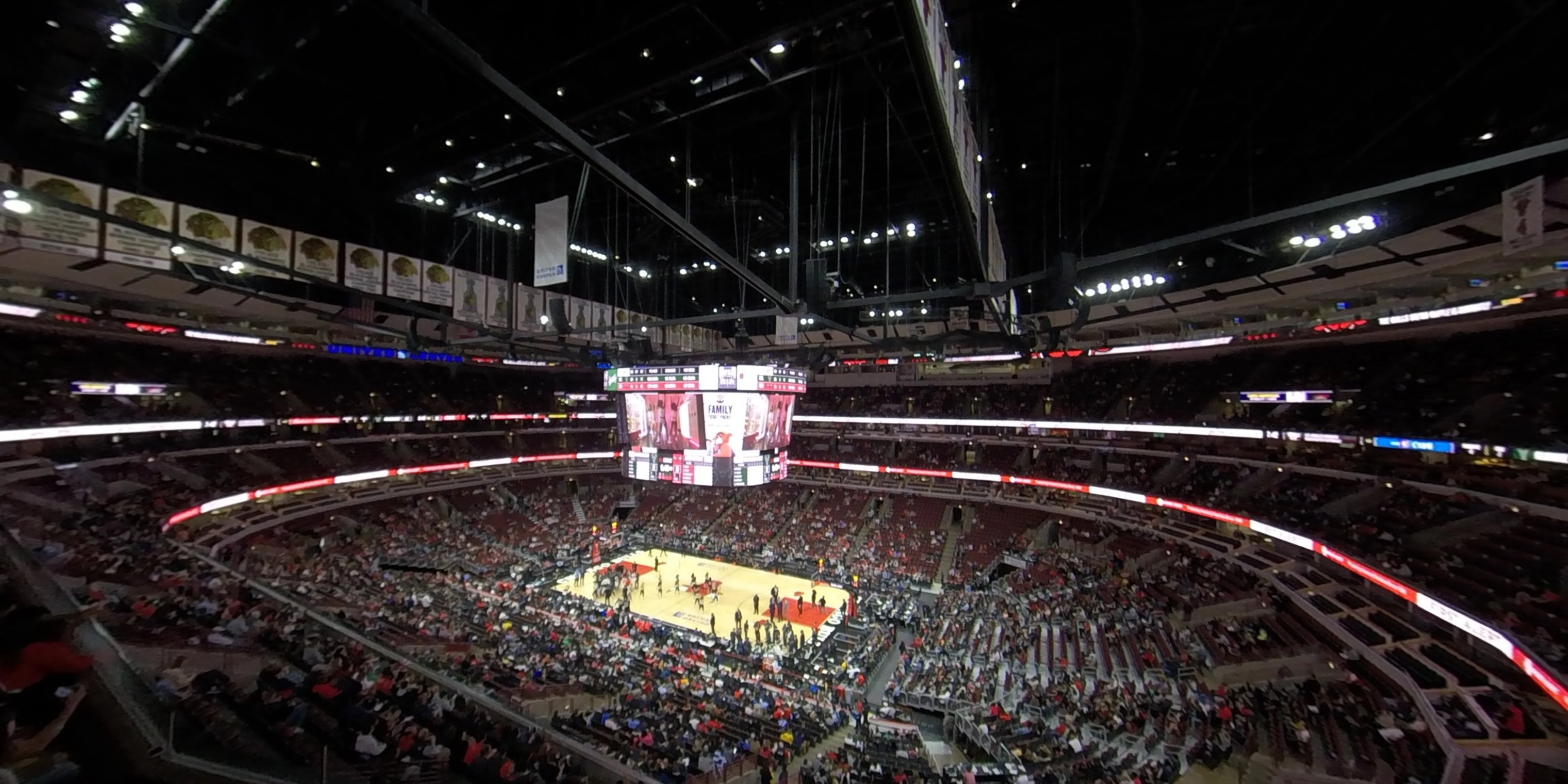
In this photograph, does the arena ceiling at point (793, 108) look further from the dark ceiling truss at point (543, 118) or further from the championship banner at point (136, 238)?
the championship banner at point (136, 238)

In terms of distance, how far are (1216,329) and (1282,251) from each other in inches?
311

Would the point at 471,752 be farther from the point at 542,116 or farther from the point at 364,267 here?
the point at 364,267

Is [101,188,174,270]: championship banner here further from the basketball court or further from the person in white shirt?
the basketball court

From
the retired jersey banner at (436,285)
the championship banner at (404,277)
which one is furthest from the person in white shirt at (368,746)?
the retired jersey banner at (436,285)

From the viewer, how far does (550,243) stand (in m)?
8.84

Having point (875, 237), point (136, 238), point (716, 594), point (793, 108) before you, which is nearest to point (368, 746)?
point (136, 238)

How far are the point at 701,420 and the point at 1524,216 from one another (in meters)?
13.0

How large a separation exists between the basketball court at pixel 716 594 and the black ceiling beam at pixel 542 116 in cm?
1485

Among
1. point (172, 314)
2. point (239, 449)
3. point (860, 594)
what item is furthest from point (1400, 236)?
point (239, 449)

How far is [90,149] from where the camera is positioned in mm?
8914

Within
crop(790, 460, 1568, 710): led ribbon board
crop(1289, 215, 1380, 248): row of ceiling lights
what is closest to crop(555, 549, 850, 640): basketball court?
crop(790, 460, 1568, 710): led ribbon board

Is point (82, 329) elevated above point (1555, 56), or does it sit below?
below

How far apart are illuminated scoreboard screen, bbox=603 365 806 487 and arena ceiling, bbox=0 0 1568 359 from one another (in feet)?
12.0

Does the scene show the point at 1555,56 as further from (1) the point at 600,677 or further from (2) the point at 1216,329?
(1) the point at 600,677
